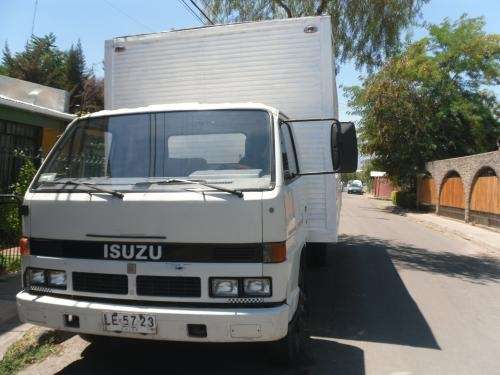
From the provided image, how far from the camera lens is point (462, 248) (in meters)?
14.7

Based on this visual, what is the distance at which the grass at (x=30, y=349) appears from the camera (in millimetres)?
4754

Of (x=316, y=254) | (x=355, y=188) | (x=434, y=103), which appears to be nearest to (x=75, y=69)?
(x=434, y=103)

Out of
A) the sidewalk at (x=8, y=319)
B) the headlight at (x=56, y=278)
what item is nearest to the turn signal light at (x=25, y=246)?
the headlight at (x=56, y=278)

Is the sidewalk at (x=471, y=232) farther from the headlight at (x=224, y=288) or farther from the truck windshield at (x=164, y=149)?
the headlight at (x=224, y=288)

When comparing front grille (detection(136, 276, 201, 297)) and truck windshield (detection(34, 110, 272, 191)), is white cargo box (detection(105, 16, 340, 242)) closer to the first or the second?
truck windshield (detection(34, 110, 272, 191))

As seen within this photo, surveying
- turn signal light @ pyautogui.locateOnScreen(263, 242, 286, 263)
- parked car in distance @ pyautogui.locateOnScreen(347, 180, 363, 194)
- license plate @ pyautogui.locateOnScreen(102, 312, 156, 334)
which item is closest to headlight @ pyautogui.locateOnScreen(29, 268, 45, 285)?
license plate @ pyautogui.locateOnScreen(102, 312, 156, 334)

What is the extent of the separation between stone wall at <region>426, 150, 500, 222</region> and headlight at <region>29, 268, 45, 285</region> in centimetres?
1750

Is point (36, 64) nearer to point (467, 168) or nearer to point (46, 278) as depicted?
point (467, 168)

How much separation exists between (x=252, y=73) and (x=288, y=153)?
5.85 feet

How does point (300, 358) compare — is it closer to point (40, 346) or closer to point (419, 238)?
point (40, 346)

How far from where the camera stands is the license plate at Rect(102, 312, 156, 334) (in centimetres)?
387

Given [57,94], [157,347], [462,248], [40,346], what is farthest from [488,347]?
[57,94]

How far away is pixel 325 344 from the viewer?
5449mm

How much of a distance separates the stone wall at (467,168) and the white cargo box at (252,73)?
14542 millimetres
